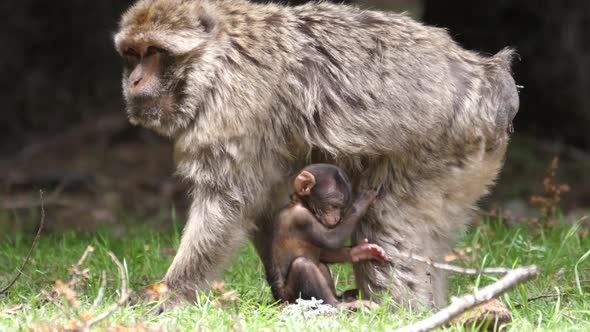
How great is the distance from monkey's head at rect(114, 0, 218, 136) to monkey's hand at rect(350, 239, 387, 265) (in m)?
1.25

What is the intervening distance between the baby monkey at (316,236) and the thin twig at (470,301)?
1133mm

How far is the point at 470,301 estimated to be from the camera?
14.7ft

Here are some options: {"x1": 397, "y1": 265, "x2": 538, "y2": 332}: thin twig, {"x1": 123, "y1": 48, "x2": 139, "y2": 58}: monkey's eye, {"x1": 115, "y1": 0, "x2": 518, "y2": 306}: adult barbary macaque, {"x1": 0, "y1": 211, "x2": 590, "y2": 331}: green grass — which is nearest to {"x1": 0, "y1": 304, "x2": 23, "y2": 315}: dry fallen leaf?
{"x1": 0, "y1": 211, "x2": 590, "y2": 331}: green grass

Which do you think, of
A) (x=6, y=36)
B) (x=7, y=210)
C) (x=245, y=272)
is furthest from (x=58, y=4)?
(x=245, y=272)

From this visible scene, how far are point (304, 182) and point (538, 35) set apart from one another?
709 cm

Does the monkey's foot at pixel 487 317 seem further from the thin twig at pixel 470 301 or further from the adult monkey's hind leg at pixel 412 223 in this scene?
the adult monkey's hind leg at pixel 412 223

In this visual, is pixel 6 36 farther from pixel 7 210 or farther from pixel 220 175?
pixel 220 175

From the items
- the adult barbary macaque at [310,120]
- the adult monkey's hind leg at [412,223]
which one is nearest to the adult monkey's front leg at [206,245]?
the adult barbary macaque at [310,120]

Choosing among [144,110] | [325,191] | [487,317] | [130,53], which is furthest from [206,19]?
[487,317]

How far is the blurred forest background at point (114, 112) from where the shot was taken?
38.6 feet

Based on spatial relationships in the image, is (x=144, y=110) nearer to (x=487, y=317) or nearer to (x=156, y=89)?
(x=156, y=89)

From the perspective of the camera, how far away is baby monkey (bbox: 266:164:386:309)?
562cm

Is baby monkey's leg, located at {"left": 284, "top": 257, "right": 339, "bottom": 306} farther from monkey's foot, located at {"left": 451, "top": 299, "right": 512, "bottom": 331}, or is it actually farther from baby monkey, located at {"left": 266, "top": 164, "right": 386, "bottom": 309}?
monkey's foot, located at {"left": 451, "top": 299, "right": 512, "bottom": 331}

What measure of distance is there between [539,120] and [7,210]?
664cm
